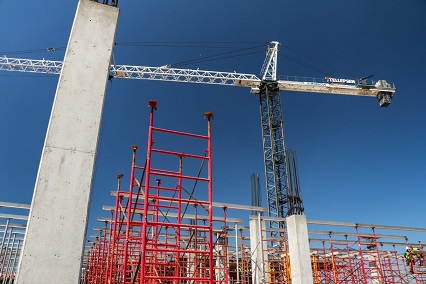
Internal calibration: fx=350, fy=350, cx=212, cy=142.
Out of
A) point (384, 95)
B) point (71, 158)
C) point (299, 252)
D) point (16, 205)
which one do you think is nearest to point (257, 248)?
point (299, 252)

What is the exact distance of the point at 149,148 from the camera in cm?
661

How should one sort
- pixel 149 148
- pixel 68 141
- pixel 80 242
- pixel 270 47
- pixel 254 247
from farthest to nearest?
pixel 270 47 < pixel 254 247 < pixel 149 148 < pixel 68 141 < pixel 80 242

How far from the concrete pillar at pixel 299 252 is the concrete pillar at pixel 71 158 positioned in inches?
416

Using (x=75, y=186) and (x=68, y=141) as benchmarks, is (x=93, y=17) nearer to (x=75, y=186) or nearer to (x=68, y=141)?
(x=68, y=141)

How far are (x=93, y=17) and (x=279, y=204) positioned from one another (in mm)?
32255

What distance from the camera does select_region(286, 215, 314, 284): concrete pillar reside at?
13773 mm

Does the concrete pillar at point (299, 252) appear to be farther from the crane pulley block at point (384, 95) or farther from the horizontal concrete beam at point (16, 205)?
the crane pulley block at point (384, 95)

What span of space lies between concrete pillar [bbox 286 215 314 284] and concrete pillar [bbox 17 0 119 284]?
10571 mm

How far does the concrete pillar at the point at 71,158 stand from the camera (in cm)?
518

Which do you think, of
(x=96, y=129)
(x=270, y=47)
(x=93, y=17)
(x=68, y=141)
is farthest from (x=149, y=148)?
(x=270, y=47)

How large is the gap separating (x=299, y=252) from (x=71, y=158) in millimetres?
10918

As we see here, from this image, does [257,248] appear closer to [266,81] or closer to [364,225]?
[364,225]

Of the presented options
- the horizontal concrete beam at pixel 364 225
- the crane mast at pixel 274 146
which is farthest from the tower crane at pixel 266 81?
the horizontal concrete beam at pixel 364 225

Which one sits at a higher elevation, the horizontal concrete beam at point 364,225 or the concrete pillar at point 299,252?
the horizontal concrete beam at point 364,225
